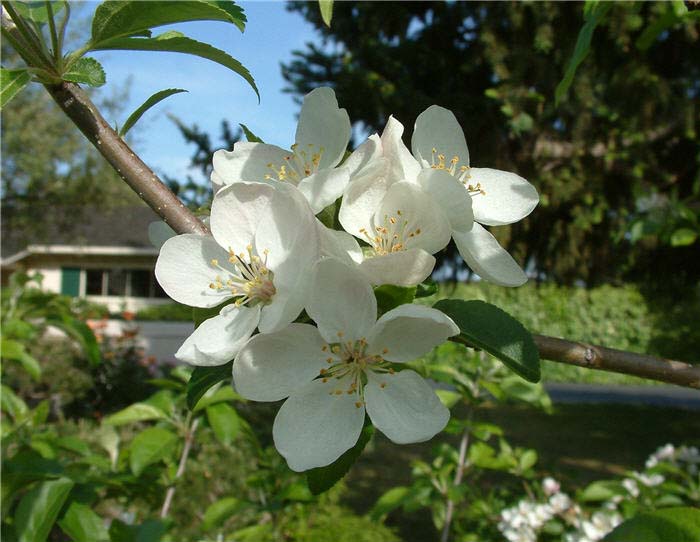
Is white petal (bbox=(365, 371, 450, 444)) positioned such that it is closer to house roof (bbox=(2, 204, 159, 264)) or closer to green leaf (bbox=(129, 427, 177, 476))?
green leaf (bbox=(129, 427, 177, 476))

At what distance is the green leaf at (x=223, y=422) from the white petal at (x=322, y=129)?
1.33m

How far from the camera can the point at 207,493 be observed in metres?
4.25

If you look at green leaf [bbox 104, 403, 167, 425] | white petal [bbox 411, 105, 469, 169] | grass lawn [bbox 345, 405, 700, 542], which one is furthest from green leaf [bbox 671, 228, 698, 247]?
white petal [bbox 411, 105, 469, 169]

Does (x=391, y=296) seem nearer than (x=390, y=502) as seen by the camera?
Yes

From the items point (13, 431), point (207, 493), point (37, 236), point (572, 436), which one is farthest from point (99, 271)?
point (13, 431)

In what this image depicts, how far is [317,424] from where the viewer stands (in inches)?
30.3

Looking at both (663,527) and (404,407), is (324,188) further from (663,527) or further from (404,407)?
(663,527)

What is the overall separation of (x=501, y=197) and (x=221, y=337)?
19.4 inches

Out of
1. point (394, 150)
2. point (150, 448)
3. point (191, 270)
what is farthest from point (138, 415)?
point (394, 150)

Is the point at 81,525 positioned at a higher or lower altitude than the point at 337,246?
lower

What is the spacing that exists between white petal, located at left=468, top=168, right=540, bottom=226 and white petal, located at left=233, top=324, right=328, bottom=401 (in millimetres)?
345

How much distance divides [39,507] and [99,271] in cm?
2150

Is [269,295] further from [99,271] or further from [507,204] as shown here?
[99,271]

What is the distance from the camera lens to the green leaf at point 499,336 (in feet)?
2.47
